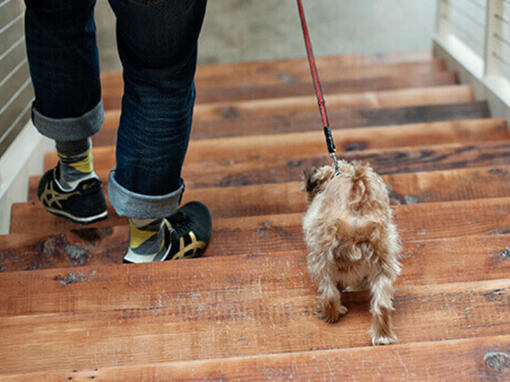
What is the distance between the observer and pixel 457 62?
3.28 metres

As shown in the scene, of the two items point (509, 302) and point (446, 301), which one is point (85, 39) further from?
point (509, 302)

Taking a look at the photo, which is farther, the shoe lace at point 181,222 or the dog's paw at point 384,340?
the shoe lace at point 181,222

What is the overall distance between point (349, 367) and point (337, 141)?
1.47 metres

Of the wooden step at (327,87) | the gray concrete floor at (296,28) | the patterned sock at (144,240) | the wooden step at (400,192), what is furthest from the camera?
the gray concrete floor at (296,28)

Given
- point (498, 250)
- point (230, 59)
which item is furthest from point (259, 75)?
point (498, 250)

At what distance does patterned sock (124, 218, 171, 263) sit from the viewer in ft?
4.88

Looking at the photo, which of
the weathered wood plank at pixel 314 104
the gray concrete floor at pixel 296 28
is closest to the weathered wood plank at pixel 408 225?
the weathered wood plank at pixel 314 104

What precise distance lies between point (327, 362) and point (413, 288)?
0.34 meters

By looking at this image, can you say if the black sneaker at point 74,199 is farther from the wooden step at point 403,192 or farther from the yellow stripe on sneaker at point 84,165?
the wooden step at point 403,192

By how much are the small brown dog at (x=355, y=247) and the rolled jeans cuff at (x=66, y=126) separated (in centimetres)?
72

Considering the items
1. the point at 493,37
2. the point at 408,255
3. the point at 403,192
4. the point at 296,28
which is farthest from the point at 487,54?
the point at 296,28

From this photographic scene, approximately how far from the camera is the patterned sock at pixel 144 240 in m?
1.49

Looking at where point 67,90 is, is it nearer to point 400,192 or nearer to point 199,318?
point 199,318

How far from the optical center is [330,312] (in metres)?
1.20
